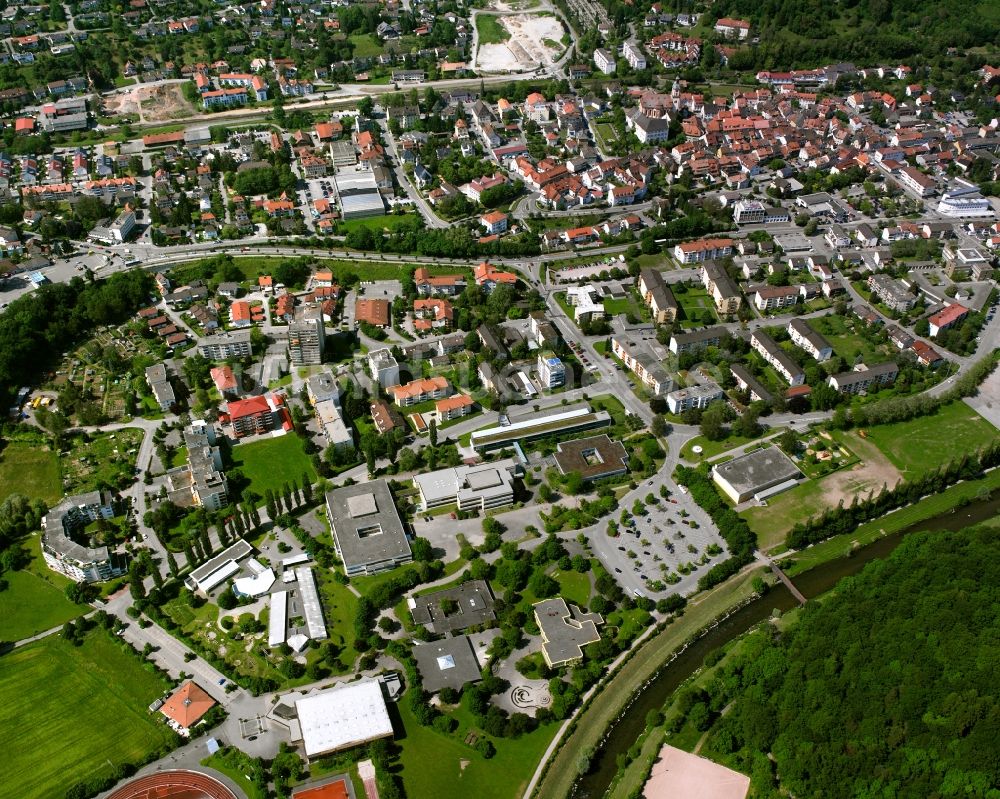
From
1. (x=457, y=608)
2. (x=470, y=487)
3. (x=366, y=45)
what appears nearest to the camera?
(x=457, y=608)

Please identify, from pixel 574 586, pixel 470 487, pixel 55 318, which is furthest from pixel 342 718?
pixel 55 318

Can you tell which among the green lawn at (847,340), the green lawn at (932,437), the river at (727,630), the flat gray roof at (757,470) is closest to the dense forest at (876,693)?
the river at (727,630)

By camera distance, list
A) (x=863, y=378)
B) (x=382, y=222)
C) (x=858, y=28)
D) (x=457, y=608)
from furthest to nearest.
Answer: (x=858, y=28)
(x=382, y=222)
(x=863, y=378)
(x=457, y=608)

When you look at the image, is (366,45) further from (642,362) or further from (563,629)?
(563,629)

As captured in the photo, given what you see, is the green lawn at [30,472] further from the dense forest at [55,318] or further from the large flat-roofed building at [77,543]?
the dense forest at [55,318]

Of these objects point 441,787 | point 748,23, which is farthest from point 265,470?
point 748,23

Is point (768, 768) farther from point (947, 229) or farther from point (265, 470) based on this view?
point (947, 229)

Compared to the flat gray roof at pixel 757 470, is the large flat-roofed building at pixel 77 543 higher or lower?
higher
